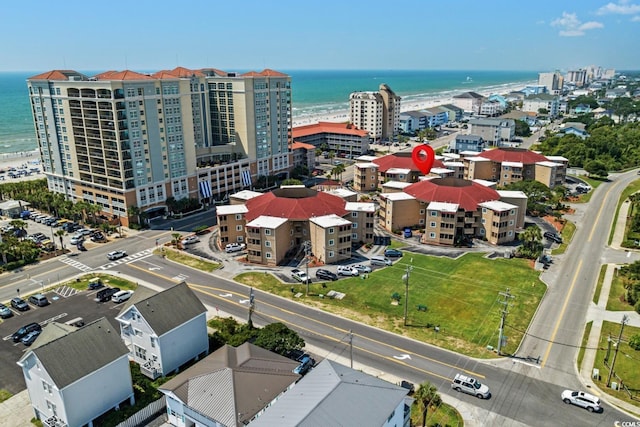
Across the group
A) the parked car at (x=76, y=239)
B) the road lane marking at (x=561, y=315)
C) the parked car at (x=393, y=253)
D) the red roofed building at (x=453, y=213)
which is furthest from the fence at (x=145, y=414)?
the red roofed building at (x=453, y=213)

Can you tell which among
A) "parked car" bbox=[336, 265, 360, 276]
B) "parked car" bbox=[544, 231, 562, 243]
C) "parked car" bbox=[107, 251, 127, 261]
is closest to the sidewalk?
"parked car" bbox=[544, 231, 562, 243]

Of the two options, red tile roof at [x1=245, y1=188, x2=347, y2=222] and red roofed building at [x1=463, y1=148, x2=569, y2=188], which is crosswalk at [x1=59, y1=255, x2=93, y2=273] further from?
red roofed building at [x1=463, y1=148, x2=569, y2=188]

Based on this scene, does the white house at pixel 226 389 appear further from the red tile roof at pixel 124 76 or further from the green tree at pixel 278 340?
the red tile roof at pixel 124 76

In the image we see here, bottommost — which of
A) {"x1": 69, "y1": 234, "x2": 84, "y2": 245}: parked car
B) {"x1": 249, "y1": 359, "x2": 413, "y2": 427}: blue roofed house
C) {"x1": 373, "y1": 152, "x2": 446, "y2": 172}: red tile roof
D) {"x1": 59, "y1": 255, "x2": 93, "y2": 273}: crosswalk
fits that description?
{"x1": 59, "y1": 255, "x2": 93, "y2": 273}: crosswalk

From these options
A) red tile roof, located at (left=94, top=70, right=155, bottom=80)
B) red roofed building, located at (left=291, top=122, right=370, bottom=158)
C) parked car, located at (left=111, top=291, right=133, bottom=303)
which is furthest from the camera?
A: red roofed building, located at (left=291, top=122, right=370, bottom=158)

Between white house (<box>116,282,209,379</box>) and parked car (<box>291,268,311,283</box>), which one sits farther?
parked car (<box>291,268,311,283</box>)

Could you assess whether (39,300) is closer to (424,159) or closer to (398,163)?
(398,163)

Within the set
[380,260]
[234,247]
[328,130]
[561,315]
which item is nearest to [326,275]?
[380,260]
